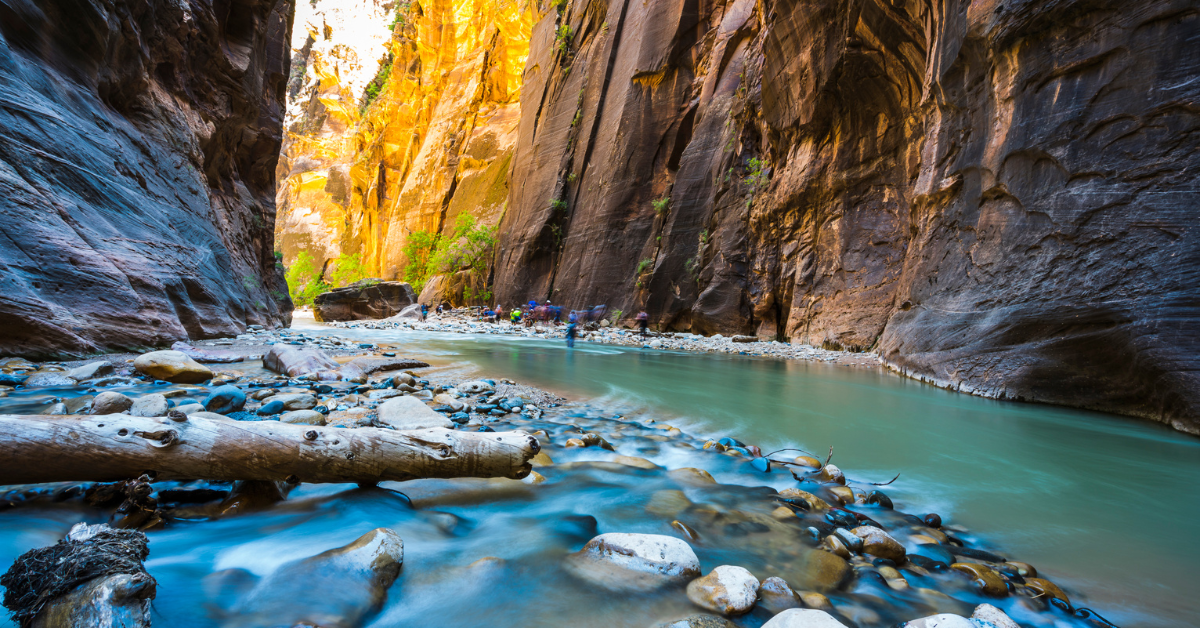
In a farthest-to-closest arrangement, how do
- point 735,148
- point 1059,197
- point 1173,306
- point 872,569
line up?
point 735,148, point 1059,197, point 1173,306, point 872,569

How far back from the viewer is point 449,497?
7.45 ft

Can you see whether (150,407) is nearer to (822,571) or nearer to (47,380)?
(47,380)

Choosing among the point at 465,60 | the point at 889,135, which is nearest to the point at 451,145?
the point at 465,60

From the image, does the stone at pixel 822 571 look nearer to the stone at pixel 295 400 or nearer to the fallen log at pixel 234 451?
the fallen log at pixel 234 451

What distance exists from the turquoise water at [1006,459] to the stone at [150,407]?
132 inches

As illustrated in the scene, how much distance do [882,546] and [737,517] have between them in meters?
0.60

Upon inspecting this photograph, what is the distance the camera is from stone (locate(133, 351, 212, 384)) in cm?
416

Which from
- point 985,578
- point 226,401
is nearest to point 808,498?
point 985,578

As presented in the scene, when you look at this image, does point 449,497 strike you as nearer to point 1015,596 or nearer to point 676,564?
point 676,564

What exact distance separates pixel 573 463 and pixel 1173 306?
5306 mm

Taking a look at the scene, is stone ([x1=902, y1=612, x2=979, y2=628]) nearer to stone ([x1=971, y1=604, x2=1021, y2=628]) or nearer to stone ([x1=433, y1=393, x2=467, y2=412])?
stone ([x1=971, y1=604, x2=1021, y2=628])

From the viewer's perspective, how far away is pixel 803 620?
134 centimetres

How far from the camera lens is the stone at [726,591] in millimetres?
1512

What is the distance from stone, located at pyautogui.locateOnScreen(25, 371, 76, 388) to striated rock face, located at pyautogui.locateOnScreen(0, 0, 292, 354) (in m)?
0.89
